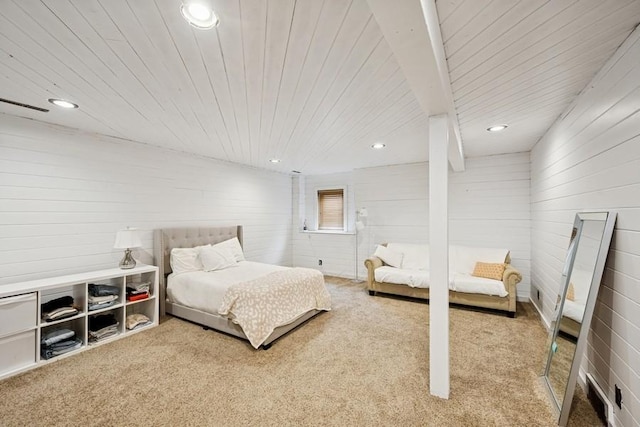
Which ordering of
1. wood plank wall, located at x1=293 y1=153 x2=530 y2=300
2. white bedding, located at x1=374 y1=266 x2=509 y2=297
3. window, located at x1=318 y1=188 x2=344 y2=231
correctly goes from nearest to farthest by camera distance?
1. white bedding, located at x1=374 y1=266 x2=509 y2=297
2. wood plank wall, located at x1=293 y1=153 x2=530 y2=300
3. window, located at x1=318 y1=188 x2=344 y2=231

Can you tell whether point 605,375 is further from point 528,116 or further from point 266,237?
point 266,237

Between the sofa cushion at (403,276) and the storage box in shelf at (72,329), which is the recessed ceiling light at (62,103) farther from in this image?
the sofa cushion at (403,276)

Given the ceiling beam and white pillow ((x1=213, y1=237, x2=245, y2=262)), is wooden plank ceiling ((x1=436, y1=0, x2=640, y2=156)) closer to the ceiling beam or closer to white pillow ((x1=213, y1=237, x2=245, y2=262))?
the ceiling beam

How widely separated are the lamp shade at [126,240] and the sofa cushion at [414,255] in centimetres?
388

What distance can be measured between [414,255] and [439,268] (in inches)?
109

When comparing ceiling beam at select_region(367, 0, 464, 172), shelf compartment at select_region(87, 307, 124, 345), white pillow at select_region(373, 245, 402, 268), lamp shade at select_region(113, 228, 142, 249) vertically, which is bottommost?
shelf compartment at select_region(87, 307, 124, 345)

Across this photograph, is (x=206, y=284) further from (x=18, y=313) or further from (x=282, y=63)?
(x=282, y=63)

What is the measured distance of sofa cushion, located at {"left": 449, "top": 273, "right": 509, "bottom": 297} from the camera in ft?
11.5

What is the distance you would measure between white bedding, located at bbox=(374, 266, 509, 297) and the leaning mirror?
1204 mm

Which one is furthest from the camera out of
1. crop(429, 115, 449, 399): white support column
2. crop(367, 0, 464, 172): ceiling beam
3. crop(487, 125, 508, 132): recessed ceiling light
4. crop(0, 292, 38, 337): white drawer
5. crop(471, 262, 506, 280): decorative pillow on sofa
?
crop(471, 262, 506, 280): decorative pillow on sofa

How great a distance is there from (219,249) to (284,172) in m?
2.52

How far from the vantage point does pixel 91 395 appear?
6.62ft

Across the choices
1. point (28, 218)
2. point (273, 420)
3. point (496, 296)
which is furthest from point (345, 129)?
point (28, 218)

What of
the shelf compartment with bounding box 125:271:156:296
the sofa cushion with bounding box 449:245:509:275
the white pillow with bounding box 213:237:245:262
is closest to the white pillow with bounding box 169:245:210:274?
the shelf compartment with bounding box 125:271:156:296
